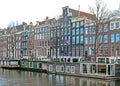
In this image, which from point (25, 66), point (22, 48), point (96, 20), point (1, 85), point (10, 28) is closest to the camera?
point (1, 85)

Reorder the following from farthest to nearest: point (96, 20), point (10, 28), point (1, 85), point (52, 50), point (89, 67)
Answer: point (10, 28), point (52, 50), point (96, 20), point (89, 67), point (1, 85)

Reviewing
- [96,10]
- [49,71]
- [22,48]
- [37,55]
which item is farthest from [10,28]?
[96,10]

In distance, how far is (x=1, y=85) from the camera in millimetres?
25250

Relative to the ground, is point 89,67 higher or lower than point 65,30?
lower

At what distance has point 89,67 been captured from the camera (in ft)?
112

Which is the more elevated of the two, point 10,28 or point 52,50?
point 10,28

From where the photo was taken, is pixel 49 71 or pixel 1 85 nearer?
pixel 1 85

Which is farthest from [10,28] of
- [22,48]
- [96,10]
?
[96,10]

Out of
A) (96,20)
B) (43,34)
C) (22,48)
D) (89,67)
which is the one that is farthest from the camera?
(22,48)

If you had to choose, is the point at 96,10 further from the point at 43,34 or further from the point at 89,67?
the point at 43,34

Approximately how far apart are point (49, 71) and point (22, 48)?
27915mm

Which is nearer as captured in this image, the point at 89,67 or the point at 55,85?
the point at 55,85

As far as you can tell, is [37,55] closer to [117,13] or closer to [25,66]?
[25,66]

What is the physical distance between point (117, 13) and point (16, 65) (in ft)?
76.9
